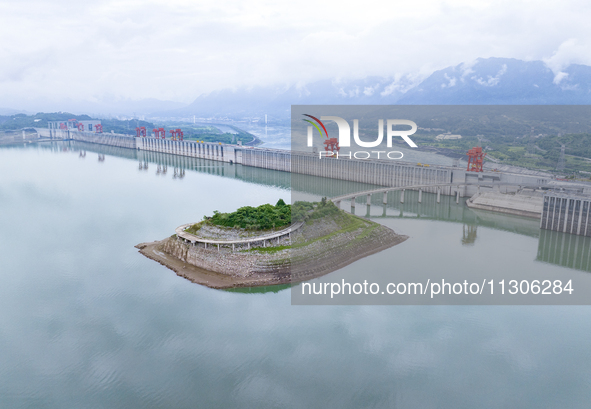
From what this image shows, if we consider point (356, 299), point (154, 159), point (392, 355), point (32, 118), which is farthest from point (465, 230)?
point (32, 118)

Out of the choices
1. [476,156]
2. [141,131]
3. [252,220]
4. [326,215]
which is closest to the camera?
[252,220]

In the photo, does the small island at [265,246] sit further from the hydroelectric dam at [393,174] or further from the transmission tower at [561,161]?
the transmission tower at [561,161]

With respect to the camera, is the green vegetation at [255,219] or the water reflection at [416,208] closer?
the green vegetation at [255,219]

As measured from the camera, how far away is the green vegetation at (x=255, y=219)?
1991 centimetres

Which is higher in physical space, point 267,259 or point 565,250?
point 267,259

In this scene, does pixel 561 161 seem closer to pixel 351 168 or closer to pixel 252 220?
pixel 351 168

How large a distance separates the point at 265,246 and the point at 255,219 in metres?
1.76

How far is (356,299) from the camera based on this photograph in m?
16.7

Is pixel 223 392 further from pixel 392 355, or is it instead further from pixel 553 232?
pixel 553 232

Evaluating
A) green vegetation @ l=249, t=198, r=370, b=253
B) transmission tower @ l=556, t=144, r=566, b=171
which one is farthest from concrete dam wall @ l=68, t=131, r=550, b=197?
transmission tower @ l=556, t=144, r=566, b=171

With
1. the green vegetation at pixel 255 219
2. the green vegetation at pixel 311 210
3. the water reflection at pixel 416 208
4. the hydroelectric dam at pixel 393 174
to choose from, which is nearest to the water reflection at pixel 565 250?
the water reflection at pixel 416 208

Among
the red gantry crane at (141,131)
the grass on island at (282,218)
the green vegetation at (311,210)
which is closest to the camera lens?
the grass on island at (282,218)

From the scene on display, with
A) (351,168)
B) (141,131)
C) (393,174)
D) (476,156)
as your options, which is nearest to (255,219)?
(393,174)

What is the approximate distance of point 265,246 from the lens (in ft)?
62.5
